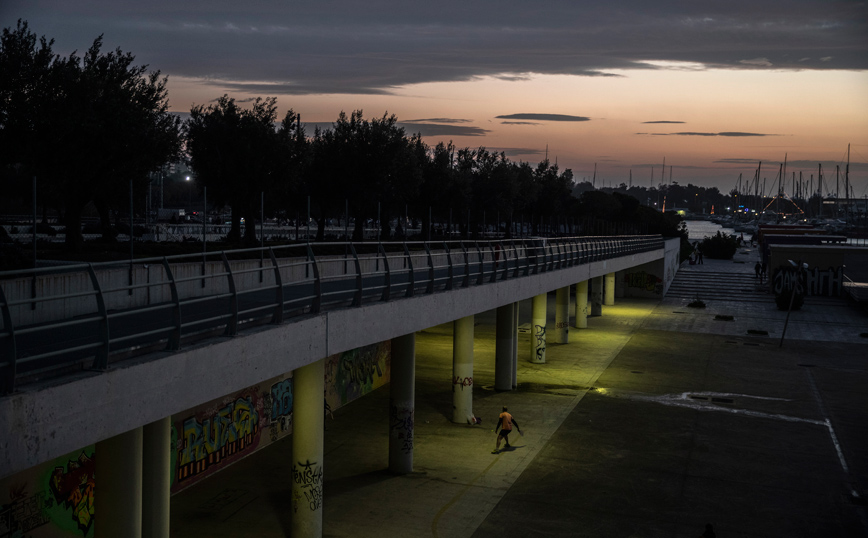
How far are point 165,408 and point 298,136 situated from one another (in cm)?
3311

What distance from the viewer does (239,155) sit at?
37.2m

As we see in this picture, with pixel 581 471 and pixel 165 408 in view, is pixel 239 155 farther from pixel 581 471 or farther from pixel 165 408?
pixel 165 408

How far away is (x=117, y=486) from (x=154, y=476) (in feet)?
4.52

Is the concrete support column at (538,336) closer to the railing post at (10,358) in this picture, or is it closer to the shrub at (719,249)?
the railing post at (10,358)

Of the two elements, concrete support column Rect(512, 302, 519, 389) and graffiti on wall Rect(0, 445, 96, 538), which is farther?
concrete support column Rect(512, 302, 519, 389)

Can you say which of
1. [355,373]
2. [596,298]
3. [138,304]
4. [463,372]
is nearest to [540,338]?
[355,373]

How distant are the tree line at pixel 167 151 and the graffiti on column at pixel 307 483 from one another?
6899 mm

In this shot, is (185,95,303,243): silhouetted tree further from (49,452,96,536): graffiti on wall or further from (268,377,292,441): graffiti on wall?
(49,452,96,536): graffiti on wall

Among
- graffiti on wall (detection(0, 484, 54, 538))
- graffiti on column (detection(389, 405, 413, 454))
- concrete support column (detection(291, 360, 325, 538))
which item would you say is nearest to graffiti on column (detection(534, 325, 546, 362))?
graffiti on column (detection(389, 405, 413, 454))

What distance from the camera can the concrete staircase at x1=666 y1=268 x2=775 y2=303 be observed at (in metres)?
67.1

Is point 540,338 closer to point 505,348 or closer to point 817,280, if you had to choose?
point 505,348

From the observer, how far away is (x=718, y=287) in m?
71.9

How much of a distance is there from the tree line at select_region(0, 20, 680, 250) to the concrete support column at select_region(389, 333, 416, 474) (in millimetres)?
7868

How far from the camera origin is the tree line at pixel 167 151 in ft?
85.0
